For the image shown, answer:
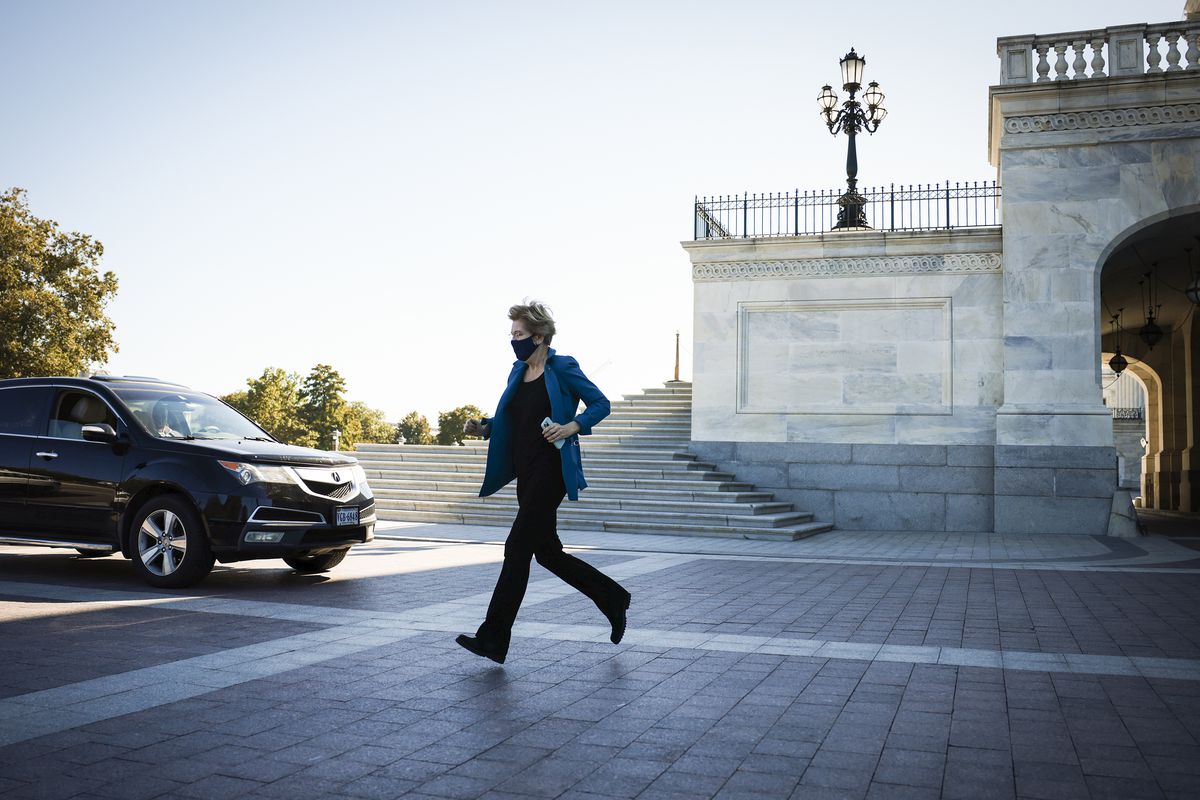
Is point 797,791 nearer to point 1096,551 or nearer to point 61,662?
point 61,662

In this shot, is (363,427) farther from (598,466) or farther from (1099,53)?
(1099,53)

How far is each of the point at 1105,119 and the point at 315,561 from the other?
1563cm

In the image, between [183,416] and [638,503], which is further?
[638,503]

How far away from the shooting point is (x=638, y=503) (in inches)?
687

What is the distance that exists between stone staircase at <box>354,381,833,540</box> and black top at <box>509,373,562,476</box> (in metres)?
10.1

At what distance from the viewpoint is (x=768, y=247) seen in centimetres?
1972

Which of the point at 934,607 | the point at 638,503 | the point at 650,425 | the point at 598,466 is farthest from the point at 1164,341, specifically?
the point at 934,607

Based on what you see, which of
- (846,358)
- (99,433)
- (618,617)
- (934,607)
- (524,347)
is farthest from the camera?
(846,358)

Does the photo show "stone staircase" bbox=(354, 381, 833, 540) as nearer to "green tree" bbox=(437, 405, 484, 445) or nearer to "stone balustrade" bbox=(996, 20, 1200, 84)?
"stone balustrade" bbox=(996, 20, 1200, 84)

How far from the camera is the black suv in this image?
28.0 feet

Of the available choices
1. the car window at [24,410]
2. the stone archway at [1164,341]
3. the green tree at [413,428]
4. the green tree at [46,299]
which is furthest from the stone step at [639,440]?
the green tree at [413,428]

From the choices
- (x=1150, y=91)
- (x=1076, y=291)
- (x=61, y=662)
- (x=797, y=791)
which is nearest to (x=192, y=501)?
(x=61, y=662)

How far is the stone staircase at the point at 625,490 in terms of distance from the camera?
54.8 ft

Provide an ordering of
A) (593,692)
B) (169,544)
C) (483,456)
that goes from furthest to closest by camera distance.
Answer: (483,456)
(169,544)
(593,692)
